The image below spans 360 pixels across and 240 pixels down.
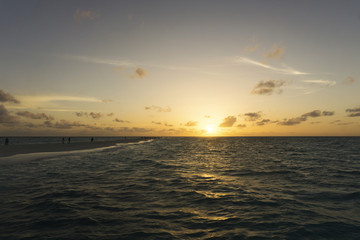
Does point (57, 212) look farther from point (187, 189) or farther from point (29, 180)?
point (29, 180)

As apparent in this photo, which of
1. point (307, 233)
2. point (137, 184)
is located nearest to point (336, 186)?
point (307, 233)

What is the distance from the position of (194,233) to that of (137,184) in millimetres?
8910

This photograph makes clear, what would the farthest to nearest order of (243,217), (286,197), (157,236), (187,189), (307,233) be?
(187,189)
(286,197)
(243,217)
(307,233)
(157,236)

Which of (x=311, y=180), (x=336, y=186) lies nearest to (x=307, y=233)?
(x=336, y=186)

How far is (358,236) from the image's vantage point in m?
7.51

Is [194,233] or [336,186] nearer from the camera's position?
[194,233]

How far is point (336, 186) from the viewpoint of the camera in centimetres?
1528

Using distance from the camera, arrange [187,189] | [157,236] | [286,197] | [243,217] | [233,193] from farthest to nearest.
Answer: [187,189], [233,193], [286,197], [243,217], [157,236]

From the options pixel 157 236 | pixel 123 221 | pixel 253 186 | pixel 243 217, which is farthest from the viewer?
pixel 253 186

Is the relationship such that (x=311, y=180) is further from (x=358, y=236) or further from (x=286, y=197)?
(x=358, y=236)

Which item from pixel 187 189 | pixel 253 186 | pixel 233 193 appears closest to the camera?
pixel 233 193

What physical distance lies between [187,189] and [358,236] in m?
8.88

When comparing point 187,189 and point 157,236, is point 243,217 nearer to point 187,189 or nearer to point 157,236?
point 157,236

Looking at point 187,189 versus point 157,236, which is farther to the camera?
point 187,189
